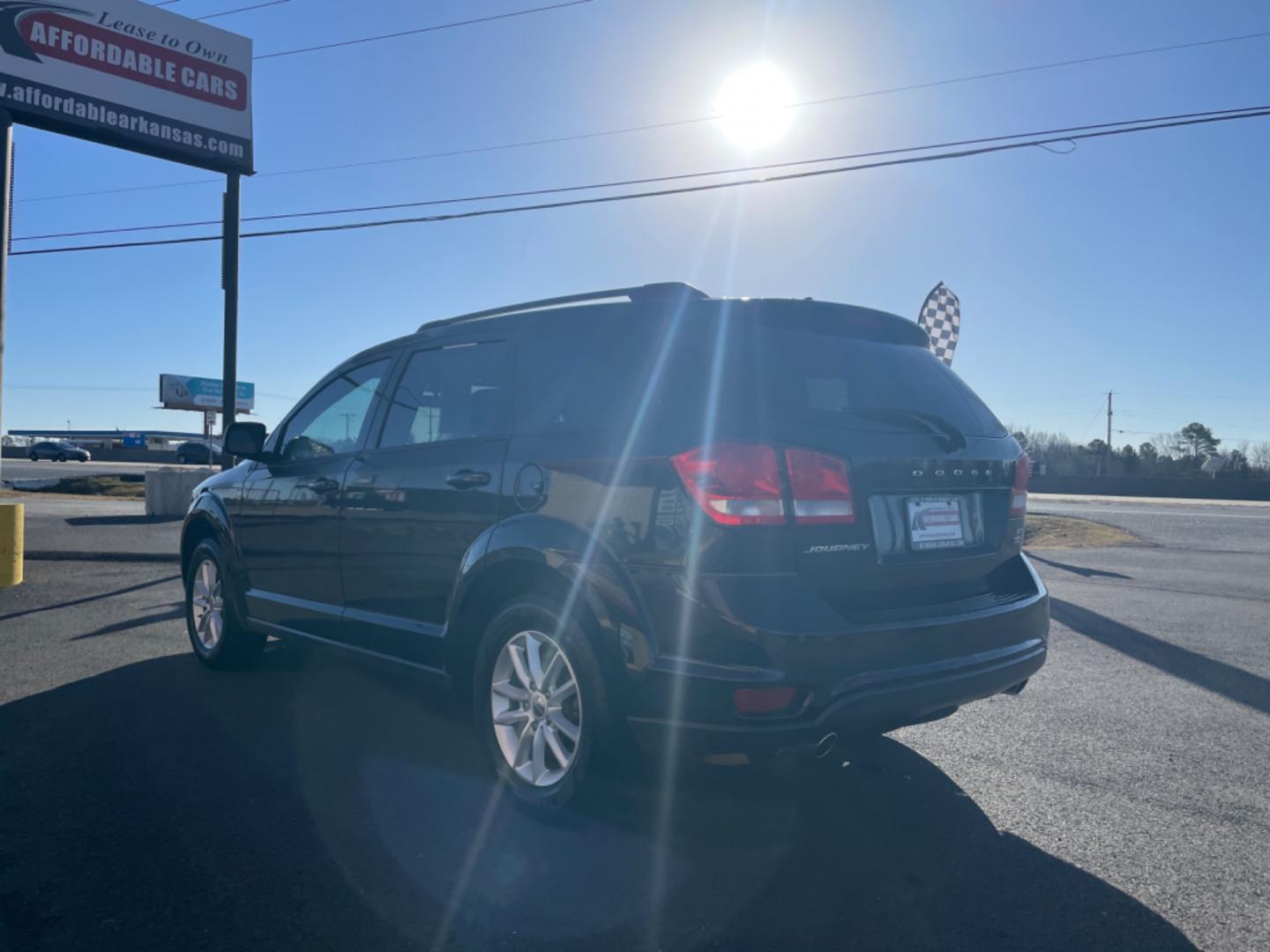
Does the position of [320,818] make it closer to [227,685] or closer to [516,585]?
[516,585]

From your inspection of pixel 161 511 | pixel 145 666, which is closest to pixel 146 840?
pixel 145 666

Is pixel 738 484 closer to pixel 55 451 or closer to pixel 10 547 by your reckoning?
pixel 10 547

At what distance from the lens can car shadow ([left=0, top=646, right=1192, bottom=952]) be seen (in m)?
2.68

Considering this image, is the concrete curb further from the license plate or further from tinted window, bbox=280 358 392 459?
the license plate

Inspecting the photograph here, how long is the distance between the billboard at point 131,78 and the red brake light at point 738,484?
13.1m

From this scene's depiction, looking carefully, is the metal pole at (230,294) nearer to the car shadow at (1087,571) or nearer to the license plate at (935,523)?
the car shadow at (1087,571)

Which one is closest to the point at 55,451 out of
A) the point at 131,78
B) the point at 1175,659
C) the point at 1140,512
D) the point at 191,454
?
the point at 191,454

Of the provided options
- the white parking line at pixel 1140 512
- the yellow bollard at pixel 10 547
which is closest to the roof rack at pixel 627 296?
the yellow bollard at pixel 10 547

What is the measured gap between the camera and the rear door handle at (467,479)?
3703 mm

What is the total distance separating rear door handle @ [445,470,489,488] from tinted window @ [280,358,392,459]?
0.98m

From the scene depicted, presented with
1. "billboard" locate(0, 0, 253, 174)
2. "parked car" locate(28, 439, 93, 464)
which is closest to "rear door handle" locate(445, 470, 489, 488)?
"billboard" locate(0, 0, 253, 174)

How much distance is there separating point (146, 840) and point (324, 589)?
1557 mm

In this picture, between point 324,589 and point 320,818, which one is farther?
point 324,589

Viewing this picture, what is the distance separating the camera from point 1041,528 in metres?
19.2
